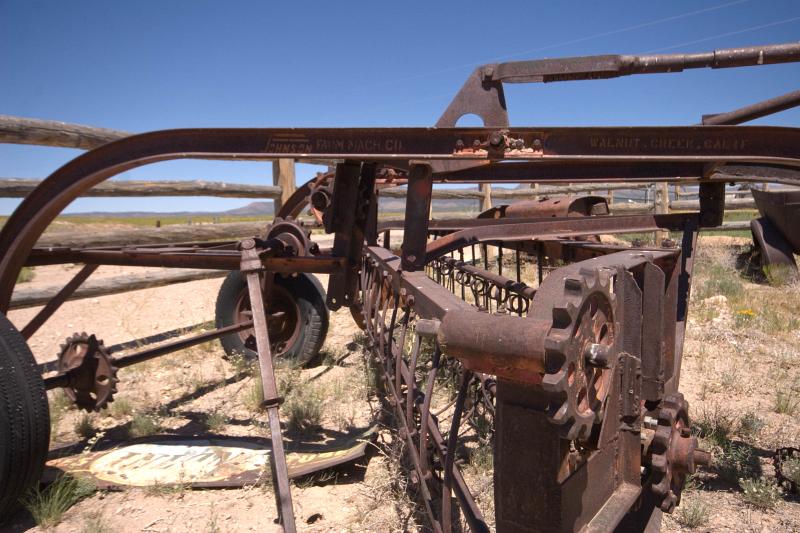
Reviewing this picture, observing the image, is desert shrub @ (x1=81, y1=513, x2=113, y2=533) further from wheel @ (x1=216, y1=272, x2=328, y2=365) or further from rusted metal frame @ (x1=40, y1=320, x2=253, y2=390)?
wheel @ (x1=216, y1=272, x2=328, y2=365)

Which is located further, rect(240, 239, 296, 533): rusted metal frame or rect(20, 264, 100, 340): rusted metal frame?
rect(20, 264, 100, 340): rusted metal frame

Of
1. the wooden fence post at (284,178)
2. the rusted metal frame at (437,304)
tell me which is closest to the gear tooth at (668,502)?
the rusted metal frame at (437,304)

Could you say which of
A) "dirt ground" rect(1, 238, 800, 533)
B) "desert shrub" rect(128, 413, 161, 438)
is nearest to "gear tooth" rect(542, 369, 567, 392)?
"dirt ground" rect(1, 238, 800, 533)

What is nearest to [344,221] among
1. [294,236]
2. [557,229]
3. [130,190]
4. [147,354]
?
[294,236]

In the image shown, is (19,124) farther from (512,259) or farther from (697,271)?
(697,271)

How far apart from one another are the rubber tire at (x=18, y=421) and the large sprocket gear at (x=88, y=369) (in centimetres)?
85

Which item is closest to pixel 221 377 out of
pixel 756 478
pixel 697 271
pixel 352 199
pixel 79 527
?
pixel 79 527

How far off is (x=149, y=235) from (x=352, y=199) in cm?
385

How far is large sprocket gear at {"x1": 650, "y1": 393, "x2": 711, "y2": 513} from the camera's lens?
1.48 m

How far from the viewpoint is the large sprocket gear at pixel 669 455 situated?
1.48m

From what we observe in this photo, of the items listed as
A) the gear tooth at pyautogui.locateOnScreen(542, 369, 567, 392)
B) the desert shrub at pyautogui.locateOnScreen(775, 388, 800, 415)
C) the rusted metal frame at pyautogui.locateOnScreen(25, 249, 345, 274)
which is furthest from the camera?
the desert shrub at pyautogui.locateOnScreen(775, 388, 800, 415)

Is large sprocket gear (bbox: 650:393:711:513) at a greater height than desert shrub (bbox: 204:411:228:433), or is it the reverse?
large sprocket gear (bbox: 650:393:711:513)

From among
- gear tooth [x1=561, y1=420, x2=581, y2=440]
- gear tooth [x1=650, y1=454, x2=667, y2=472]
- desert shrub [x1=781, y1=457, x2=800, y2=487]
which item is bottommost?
desert shrub [x1=781, y1=457, x2=800, y2=487]

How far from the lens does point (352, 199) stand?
8.71ft
